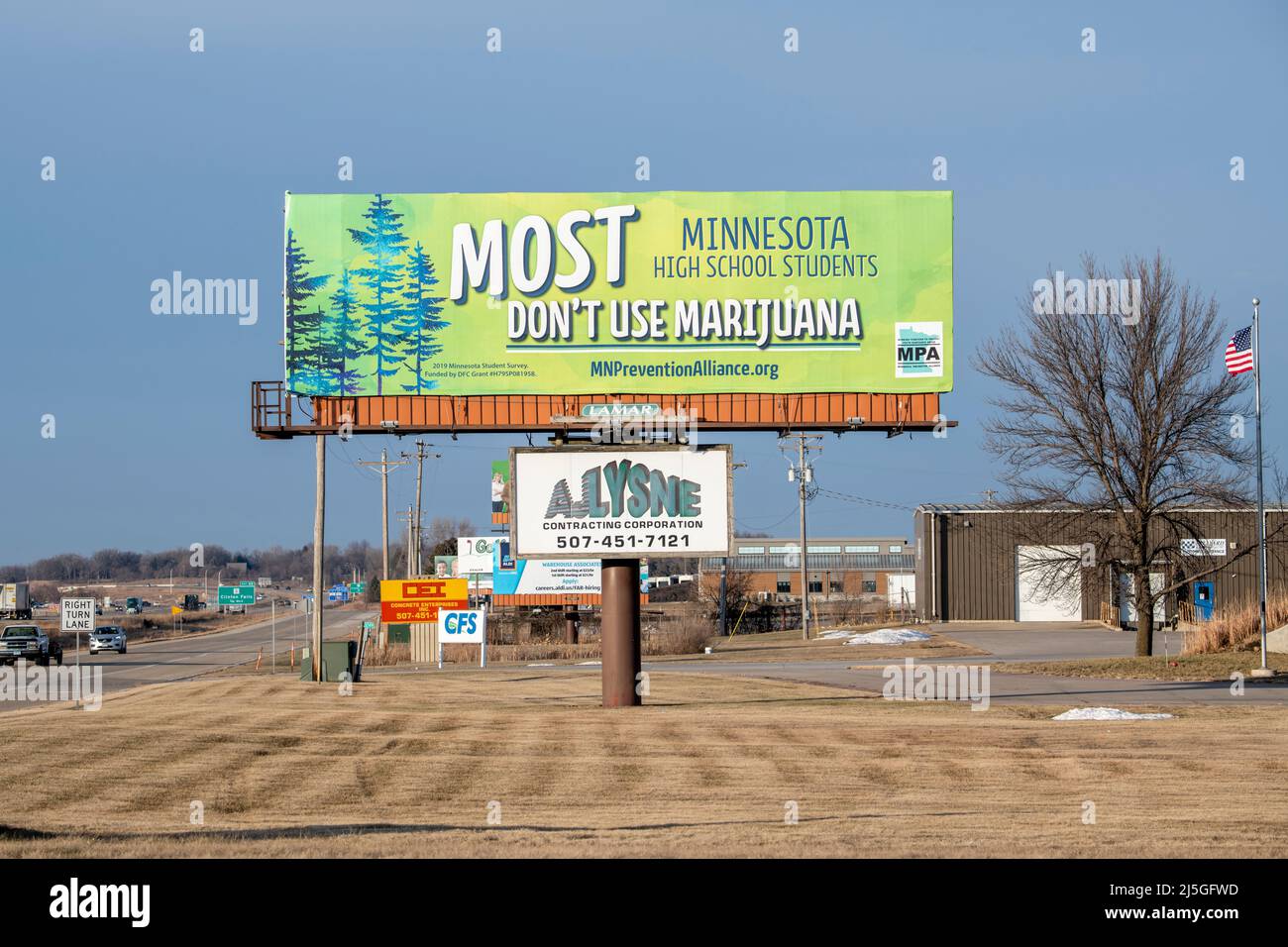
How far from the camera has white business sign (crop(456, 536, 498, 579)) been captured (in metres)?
69.8

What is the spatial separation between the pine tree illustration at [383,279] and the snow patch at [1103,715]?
45.7 feet

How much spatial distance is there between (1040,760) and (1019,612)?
148 feet

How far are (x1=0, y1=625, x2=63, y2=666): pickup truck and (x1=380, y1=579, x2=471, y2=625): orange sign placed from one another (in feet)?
50.0

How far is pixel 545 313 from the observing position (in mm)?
26234

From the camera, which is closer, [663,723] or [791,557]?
[663,723]

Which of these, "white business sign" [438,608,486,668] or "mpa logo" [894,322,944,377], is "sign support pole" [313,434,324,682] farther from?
"mpa logo" [894,322,944,377]

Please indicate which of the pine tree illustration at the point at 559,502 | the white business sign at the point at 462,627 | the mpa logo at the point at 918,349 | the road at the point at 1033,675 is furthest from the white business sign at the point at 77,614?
the mpa logo at the point at 918,349

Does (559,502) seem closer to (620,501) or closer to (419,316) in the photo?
(620,501)

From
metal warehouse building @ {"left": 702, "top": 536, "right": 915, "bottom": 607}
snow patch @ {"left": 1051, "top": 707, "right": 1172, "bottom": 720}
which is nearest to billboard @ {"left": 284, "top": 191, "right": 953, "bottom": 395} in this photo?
snow patch @ {"left": 1051, "top": 707, "right": 1172, "bottom": 720}

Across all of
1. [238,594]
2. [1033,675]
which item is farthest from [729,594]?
[1033,675]

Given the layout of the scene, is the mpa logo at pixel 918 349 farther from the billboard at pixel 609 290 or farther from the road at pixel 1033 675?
the road at pixel 1033 675
